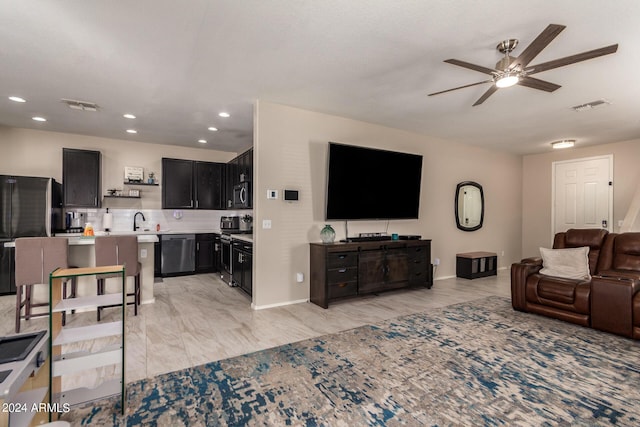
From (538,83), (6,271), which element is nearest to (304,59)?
(538,83)

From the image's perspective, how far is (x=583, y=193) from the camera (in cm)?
647

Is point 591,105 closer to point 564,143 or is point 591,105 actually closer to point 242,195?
point 564,143

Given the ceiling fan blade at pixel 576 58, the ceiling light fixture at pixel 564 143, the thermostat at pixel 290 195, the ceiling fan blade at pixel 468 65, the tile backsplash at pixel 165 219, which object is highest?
the ceiling light fixture at pixel 564 143

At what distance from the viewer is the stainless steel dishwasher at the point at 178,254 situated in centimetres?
606

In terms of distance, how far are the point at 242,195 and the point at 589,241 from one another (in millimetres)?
5458

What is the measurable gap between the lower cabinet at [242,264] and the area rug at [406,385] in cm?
175

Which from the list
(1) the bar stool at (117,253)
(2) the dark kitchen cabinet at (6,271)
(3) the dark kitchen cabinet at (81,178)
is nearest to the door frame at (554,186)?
Result: (1) the bar stool at (117,253)

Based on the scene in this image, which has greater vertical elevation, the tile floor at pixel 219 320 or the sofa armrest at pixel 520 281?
the sofa armrest at pixel 520 281

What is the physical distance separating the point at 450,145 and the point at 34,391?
21.2 feet

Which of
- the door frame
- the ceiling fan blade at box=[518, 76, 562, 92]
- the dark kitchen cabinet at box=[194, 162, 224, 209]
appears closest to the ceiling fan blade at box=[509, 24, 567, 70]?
the ceiling fan blade at box=[518, 76, 562, 92]

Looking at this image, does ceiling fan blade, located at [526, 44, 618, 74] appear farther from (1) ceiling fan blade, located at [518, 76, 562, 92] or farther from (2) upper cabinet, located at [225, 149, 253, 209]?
(2) upper cabinet, located at [225, 149, 253, 209]

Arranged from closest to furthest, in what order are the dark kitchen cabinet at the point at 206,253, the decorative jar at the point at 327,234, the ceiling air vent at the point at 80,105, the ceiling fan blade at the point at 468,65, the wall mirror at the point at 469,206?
the ceiling fan blade at the point at 468,65 → the ceiling air vent at the point at 80,105 → the decorative jar at the point at 327,234 → the wall mirror at the point at 469,206 → the dark kitchen cabinet at the point at 206,253

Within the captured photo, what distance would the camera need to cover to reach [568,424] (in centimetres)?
181

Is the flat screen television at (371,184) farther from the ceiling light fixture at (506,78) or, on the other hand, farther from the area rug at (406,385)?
the ceiling light fixture at (506,78)
